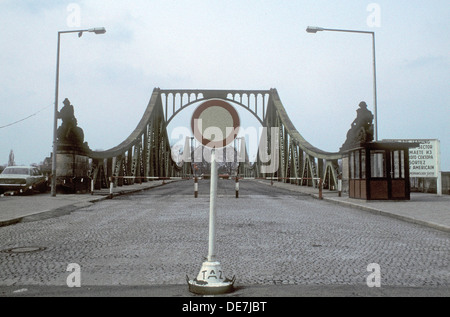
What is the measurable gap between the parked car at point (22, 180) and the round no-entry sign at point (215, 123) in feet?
58.2

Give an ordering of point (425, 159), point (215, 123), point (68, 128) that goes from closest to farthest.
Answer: point (215, 123), point (425, 159), point (68, 128)

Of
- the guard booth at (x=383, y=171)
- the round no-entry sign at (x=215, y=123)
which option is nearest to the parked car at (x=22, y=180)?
the guard booth at (x=383, y=171)

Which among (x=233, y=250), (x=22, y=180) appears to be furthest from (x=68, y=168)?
(x=233, y=250)

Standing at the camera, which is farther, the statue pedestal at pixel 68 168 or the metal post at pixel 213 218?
the statue pedestal at pixel 68 168

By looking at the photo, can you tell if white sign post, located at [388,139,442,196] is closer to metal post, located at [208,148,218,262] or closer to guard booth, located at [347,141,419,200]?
guard booth, located at [347,141,419,200]

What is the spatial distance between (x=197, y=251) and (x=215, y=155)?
2521mm

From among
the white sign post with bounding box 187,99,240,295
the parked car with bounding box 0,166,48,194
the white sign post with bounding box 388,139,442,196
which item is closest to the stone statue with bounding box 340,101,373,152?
the white sign post with bounding box 388,139,442,196

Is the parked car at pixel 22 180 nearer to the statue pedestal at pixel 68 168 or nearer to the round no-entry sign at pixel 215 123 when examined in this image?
the statue pedestal at pixel 68 168

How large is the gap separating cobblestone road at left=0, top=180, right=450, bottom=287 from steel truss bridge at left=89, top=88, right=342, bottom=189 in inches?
385

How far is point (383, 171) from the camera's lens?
16.4 meters

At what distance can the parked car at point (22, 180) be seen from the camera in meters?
19.3

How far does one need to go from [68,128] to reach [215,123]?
17069 millimetres

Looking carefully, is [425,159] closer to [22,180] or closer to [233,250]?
[233,250]

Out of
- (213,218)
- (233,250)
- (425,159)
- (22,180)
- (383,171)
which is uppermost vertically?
(425,159)
